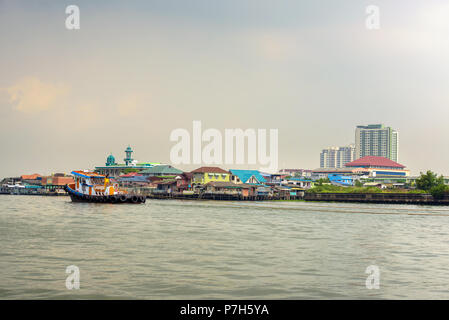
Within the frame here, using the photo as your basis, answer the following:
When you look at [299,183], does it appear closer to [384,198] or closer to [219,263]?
[384,198]

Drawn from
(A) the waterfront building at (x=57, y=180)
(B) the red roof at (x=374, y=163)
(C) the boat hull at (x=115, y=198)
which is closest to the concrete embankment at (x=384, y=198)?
(C) the boat hull at (x=115, y=198)

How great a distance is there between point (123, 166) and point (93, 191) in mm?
67057

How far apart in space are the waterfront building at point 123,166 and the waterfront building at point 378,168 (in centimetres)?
5857

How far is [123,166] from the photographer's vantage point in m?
131

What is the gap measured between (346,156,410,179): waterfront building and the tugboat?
9174 centimetres

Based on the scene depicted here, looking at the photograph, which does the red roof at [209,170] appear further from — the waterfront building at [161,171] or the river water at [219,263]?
the river water at [219,263]

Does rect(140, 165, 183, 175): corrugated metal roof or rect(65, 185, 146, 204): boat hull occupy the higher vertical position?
rect(140, 165, 183, 175): corrugated metal roof

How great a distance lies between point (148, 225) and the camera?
30.6 metres

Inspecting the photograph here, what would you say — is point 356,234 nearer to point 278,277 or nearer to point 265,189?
point 278,277

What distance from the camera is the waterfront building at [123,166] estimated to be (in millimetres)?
128250

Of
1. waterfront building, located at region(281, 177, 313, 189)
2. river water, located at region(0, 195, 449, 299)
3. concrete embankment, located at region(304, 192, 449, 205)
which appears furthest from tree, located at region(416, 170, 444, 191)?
river water, located at region(0, 195, 449, 299)

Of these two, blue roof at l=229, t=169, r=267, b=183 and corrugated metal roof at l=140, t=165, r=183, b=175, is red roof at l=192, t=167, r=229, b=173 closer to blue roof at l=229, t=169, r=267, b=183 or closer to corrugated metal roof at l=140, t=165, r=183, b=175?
blue roof at l=229, t=169, r=267, b=183

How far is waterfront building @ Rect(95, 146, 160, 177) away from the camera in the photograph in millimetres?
128250
